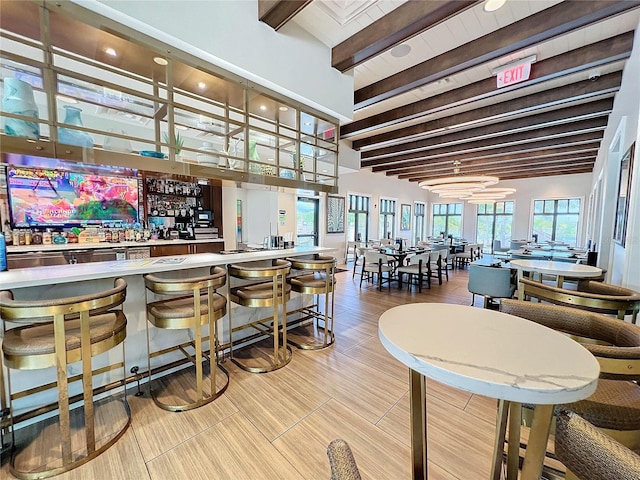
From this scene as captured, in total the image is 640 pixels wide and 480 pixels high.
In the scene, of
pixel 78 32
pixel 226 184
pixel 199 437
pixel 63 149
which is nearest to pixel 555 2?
pixel 226 184

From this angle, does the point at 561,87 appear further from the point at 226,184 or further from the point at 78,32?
the point at 78,32

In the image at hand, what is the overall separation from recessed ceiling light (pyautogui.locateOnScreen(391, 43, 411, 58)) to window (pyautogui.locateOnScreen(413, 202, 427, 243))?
10209 millimetres

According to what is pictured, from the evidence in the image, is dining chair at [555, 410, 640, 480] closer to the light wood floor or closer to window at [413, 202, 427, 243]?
the light wood floor

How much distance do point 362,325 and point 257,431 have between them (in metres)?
2.15

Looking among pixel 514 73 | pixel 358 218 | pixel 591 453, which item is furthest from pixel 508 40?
pixel 358 218

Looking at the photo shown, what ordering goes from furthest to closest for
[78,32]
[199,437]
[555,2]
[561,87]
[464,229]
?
1. [464,229]
2. [561,87]
3. [555,2]
4. [78,32]
5. [199,437]

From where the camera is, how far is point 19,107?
184 centimetres

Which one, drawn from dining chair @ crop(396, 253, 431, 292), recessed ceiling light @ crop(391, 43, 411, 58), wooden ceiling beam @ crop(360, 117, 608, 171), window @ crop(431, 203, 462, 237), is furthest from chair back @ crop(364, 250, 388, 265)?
window @ crop(431, 203, 462, 237)

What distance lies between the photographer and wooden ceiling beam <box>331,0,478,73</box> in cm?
221

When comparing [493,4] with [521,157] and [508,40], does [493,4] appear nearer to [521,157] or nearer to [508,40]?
[508,40]

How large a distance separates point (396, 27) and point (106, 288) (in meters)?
3.33

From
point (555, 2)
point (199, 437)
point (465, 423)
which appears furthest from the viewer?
point (555, 2)

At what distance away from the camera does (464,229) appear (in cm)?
1276

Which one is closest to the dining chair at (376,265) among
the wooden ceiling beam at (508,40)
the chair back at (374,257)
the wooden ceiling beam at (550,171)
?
the chair back at (374,257)
